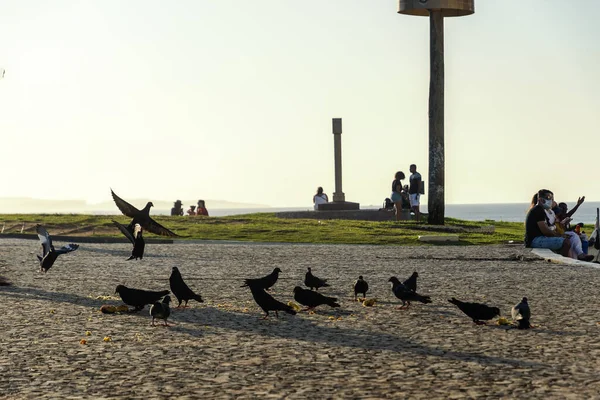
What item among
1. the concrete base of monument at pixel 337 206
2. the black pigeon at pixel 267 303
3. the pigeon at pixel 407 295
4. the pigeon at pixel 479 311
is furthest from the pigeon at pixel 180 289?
the concrete base of monument at pixel 337 206

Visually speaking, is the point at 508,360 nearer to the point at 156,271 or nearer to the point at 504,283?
the point at 504,283

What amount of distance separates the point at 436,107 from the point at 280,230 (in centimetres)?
779

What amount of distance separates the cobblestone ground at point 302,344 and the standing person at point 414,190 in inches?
933

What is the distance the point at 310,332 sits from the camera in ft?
35.4

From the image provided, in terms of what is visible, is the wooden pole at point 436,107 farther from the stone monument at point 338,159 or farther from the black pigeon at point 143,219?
the black pigeon at point 143,219

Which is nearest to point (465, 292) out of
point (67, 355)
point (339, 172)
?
point (67, 355)

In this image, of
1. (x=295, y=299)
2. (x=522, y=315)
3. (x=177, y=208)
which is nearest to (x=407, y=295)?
(x=295, y=299)

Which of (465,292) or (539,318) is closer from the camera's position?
(539,318)

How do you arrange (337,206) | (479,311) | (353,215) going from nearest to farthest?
(479,311) < (353,215) < (337,206)

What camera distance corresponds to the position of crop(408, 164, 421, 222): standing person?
42.1 meters

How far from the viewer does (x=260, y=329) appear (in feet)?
36.2

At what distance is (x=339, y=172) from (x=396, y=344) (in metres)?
45.6

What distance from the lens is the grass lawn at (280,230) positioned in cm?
3266

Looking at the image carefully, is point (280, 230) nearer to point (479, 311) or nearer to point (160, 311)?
point (160, 311)
